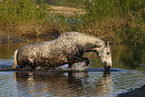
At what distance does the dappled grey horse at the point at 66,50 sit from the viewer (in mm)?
12555

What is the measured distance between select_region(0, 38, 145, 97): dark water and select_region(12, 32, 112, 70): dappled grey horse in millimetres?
590

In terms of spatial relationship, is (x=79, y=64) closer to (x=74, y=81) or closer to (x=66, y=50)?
(x=66, y=50)

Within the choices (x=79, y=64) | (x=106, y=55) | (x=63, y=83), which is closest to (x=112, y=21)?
(x=79, y=64)

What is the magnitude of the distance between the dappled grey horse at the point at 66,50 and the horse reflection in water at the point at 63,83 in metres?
0.62

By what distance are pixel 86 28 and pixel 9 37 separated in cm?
658

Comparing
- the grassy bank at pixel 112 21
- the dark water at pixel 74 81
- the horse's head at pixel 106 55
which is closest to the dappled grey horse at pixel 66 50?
the horse's head at pixel 106 55

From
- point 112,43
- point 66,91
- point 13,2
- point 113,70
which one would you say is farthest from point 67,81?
point 13,2

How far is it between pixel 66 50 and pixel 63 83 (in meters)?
2.91

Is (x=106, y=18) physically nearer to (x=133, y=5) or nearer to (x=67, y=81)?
(x=133, y=5)

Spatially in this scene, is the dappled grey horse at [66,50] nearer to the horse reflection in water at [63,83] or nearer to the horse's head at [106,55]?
the horse's head at [106,55]

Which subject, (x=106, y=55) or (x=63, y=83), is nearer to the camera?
(x=63, y=83)

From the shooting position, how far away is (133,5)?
Answer: 24375 mm

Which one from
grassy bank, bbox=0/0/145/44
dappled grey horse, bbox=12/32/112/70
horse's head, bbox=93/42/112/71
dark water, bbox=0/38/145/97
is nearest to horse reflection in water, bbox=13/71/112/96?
dark water, bbox=0/38/145/97

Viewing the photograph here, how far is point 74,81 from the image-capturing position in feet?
33.3
